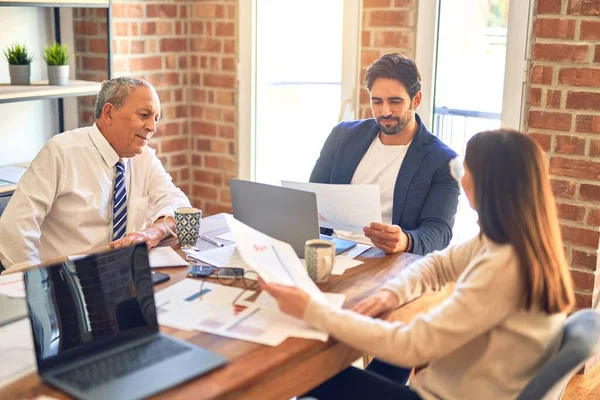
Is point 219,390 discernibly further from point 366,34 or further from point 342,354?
point 366,34

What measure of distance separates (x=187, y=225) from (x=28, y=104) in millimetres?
1776

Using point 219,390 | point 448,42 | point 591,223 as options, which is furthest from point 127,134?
point 591,223

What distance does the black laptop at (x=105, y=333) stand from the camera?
145 cm

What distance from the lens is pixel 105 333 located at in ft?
5.20

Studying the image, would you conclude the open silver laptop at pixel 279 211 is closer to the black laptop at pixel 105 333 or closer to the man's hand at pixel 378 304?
the man's hand at pixel 378 304

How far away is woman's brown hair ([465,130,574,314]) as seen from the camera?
154 centimetres

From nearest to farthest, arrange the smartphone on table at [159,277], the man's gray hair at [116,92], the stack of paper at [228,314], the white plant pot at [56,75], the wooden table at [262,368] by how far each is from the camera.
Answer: the wooden table at [262,368] → the stack of paper at [228,314] → the smartphone on table at [159,277] → the man's gray hair at [116,92] → the white plant pot at [56,75]

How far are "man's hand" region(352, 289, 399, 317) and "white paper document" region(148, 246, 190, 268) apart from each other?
54cm

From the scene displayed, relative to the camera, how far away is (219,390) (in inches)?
55.8

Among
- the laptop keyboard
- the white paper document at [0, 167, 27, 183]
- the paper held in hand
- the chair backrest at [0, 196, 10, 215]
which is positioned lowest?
the chair backrest at [0, 196, 10, 215]

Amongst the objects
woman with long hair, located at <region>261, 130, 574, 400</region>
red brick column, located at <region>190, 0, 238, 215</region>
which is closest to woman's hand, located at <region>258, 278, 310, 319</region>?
woman with long hair, located at <region>261, 130, 574, 400</region>

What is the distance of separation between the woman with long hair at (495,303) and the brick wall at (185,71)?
2.43 meters

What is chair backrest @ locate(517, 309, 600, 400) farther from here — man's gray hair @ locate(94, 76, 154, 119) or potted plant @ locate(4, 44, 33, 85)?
potted plant @ locate(4, 44, 33, 85)

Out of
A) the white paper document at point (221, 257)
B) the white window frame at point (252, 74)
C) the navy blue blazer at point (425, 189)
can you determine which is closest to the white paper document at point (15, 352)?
the white paper document at point (221, 257)
